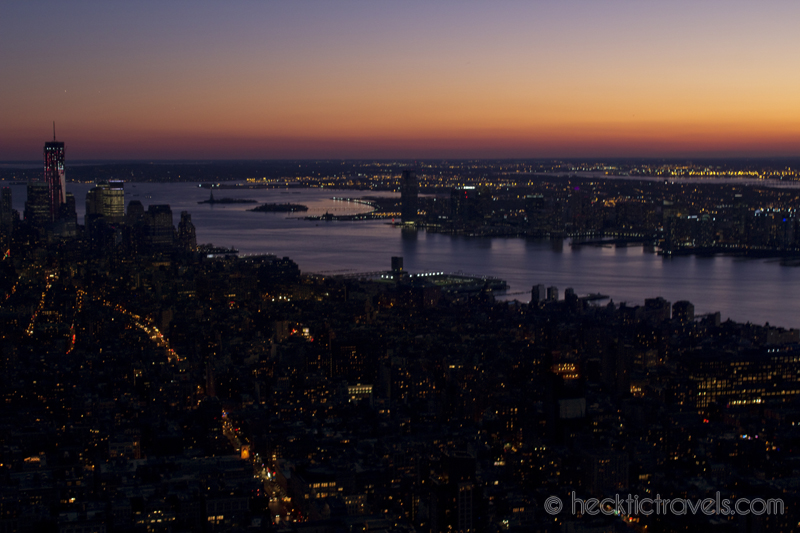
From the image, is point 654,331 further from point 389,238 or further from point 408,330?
point 389,238

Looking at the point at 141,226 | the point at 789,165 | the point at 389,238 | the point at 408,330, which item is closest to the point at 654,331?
the point at 408,330

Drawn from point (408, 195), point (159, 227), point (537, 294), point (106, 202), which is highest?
point (408, 195)

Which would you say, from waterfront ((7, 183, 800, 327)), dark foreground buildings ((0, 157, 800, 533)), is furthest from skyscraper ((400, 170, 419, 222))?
dark foreground buildings ((0, 157, 800, 533))

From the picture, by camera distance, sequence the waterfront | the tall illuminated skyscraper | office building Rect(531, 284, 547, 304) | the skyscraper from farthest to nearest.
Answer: the skyscraper → the tall illuminated skyscraper → the waterfront → office building Rect(531, 284, 547, 304)

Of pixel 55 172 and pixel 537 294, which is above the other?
pixel 55 172

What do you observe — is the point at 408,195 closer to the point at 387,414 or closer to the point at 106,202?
the point at 106,202

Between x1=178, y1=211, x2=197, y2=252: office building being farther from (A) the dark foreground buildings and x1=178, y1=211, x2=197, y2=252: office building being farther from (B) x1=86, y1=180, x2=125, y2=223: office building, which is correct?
(A) the dark foreground buildings

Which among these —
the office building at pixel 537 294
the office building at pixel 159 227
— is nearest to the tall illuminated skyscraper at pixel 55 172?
the office building at pixel 159 227

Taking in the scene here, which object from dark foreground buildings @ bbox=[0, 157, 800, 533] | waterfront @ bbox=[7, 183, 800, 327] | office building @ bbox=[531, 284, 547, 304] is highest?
office building @ bbox=[531, 284, 547, 304]

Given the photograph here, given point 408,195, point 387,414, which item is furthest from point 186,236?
point 387,414
